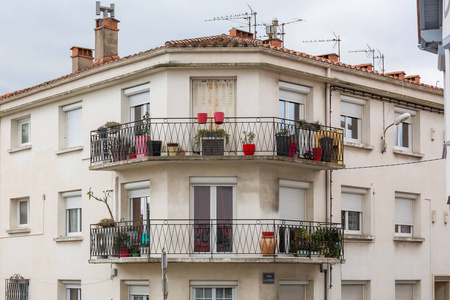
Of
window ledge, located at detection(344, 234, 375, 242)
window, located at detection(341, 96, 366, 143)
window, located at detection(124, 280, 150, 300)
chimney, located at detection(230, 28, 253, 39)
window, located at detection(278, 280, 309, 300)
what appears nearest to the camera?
window, located at detection(278, 280, 309, 300)

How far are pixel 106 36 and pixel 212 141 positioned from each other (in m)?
7.27

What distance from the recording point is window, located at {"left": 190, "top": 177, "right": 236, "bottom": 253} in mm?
24859

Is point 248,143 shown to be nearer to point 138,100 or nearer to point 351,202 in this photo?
point 138,100

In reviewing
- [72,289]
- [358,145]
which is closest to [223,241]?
[358,145]

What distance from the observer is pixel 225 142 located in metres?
24.9

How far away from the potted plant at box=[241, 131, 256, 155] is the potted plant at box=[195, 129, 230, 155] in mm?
475

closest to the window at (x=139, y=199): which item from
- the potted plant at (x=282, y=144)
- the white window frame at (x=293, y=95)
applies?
the potted plant at (x=282, y=144)

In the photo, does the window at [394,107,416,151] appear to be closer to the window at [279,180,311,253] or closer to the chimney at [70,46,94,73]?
the window at [279,180,311,253]

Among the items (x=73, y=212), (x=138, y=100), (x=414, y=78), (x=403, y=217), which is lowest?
(x=403, y=217)

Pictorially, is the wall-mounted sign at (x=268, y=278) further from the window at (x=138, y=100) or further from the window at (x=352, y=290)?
the window at (x=138, y=100)

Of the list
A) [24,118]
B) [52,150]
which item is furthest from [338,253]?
[24,118]

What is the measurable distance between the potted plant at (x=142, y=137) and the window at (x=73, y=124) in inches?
155

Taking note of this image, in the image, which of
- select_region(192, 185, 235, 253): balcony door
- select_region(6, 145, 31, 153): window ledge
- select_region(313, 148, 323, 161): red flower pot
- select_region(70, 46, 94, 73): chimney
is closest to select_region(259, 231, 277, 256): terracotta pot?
select_region(192, 185, 235, 253): balcony door

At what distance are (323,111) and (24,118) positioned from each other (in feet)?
34.9
